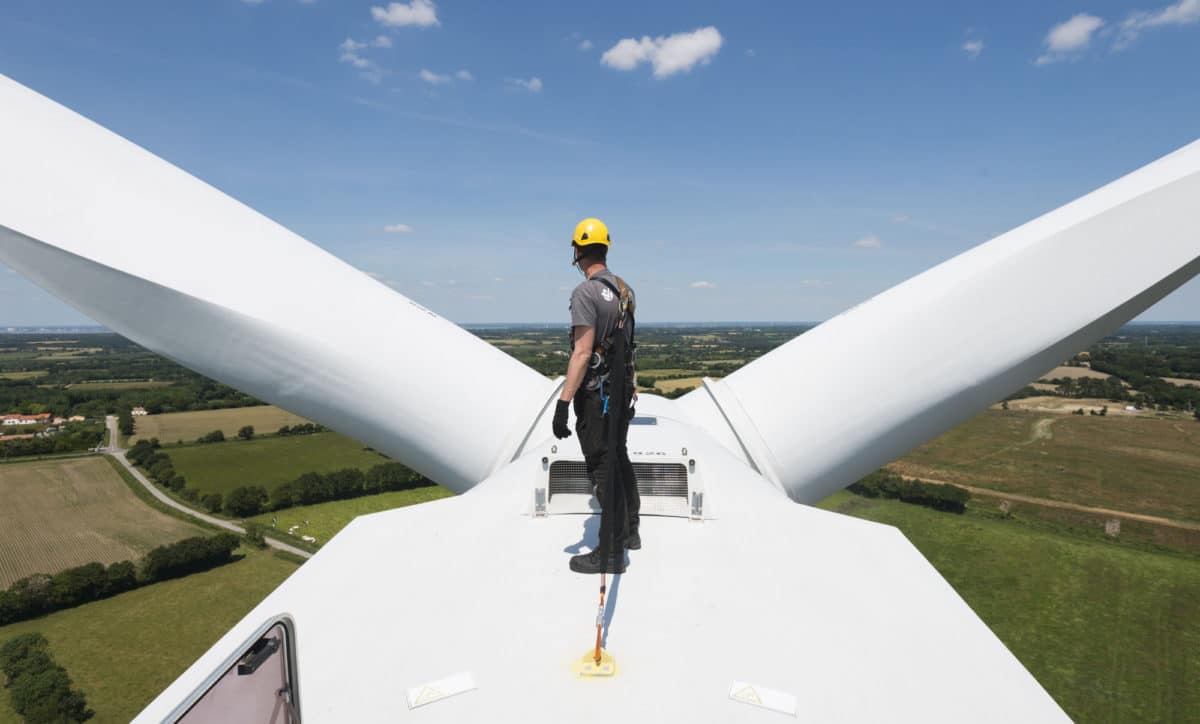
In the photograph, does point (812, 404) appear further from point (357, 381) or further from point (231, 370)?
point (231, 370)

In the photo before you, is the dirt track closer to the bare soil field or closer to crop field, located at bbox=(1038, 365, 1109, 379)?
the bare soil field

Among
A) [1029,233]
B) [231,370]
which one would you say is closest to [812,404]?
[1029,233]

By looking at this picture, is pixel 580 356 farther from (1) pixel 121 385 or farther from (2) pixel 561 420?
(1) pixel 121 385

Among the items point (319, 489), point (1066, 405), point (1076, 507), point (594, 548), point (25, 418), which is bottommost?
point (1076, 507)

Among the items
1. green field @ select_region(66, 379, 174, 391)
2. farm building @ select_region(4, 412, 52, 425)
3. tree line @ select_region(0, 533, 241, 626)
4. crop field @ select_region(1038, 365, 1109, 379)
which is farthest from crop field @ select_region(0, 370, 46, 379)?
crop field @ select_region(1038, 365, 1109, 379)

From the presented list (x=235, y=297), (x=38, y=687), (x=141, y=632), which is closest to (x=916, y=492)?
(x=235, y=297)
